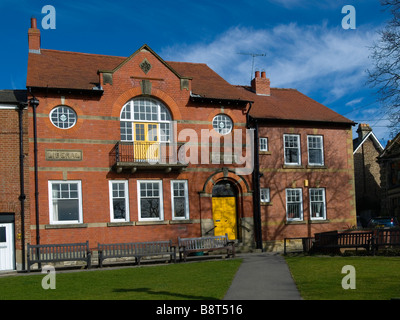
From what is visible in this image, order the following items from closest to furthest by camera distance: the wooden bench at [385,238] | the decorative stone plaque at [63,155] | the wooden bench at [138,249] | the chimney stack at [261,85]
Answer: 1. the wooden bench at [385,238]
2. the wooden bench at [138,249]
3. the decorative stone plaque at [63,155]
4. the chimney stack at [261,85]

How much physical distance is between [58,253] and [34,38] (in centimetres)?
1077

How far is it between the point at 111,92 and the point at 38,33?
17.8ft

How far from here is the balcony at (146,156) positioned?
21281mm

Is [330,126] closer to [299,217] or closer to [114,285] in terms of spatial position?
[299,217]

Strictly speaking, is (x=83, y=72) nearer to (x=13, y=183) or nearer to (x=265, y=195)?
(x=13, y=183)

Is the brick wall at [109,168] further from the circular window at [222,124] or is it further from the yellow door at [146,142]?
the yellow door at [146,142]

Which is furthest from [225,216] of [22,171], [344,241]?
[22,171]

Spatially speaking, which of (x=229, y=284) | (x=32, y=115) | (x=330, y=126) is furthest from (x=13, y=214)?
(x=330, y=126)

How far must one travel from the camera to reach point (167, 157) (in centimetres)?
2230

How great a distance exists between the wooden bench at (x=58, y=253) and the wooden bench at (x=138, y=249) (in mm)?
724

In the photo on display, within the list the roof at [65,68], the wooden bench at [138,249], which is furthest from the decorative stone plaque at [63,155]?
the wooden bench at [138,249]

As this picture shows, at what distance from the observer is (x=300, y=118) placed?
25.9 metres

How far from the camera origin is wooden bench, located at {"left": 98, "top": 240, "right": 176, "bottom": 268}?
19359mm

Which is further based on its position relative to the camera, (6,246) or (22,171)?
(22,171)
